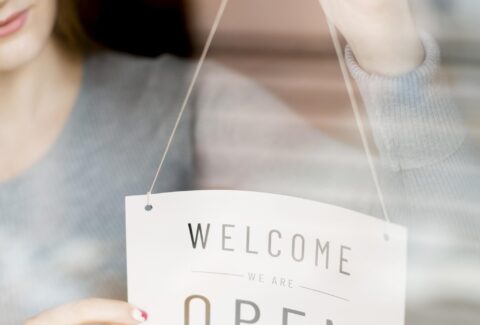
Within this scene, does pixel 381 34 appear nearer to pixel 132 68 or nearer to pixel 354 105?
pixel 354 105

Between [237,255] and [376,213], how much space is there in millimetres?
186

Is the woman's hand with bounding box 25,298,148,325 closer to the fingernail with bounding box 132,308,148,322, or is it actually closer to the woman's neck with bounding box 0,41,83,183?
the fingernail with bounding box 132,308,148,322

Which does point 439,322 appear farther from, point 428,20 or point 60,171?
point 60,171

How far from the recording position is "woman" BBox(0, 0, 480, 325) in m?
0.94

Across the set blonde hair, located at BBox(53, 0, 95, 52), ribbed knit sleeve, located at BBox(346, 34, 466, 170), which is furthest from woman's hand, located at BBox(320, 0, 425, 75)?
blonde hair, located at BBox(53, 0, 95, 52)

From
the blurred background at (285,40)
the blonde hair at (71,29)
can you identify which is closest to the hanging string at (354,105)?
the blurred background at (285,40)

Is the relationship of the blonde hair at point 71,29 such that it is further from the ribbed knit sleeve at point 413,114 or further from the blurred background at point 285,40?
the ribbed knit sleeve at point 413,114

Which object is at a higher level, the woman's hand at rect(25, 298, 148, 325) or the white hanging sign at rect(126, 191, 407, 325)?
the white hanging sign at rect(126, 191, 407, 325)

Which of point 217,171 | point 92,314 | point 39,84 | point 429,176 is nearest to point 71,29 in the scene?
point 39,84

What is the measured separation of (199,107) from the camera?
98cm

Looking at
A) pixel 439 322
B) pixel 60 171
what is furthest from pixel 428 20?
pixel 60 171

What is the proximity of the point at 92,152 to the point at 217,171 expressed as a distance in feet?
0.61

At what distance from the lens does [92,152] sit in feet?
3.41

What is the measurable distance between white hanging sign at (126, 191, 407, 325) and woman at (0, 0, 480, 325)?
21 mm
